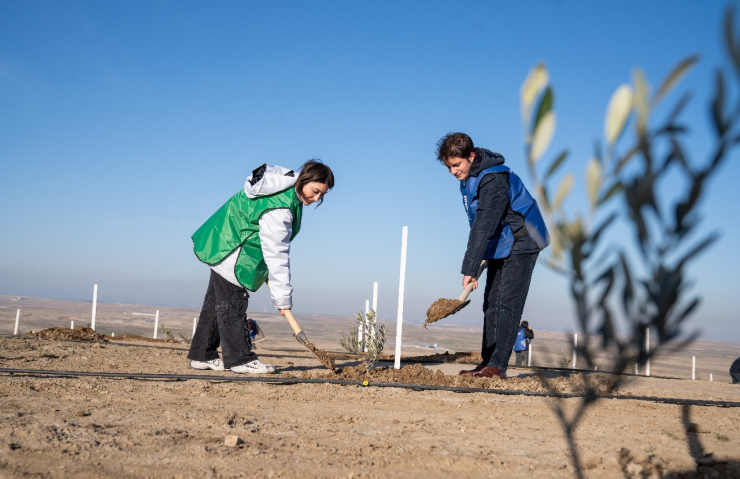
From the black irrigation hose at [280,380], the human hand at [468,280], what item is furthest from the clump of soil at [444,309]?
the black irrigation hose at [280,380]

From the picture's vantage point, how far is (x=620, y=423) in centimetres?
311

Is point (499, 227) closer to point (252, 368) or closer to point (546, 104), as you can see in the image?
point (252, 368)

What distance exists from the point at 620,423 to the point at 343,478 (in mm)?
1876

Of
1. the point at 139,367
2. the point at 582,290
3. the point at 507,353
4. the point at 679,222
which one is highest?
the point at 679,222

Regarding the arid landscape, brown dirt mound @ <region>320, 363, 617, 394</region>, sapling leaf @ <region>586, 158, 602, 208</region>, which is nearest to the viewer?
sapling leaf @ <region>586, 158, 602, 208</region>

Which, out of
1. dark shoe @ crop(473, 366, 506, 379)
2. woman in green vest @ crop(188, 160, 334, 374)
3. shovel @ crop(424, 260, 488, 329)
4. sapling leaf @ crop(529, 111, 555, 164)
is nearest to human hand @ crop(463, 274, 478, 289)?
shovel @ crop(424, 260, 488, 329)

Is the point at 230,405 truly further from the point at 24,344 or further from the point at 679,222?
the point at 24,344

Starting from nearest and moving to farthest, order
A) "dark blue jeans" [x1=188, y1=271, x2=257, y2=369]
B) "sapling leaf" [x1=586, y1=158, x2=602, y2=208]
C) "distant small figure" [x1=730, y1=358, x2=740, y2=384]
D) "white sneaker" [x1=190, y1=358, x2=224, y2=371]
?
"sapling leaf" [x1=586, y1=158, x2=602, y2=208]
"dark blue jeans" [x1=188, y1=271, x2=257, y2=369]
"white sneaker" [x1=190, y1=358, x2=224, y2=371]
"distant small figure" [x1=730, y1=358, x2=740, y2=384]

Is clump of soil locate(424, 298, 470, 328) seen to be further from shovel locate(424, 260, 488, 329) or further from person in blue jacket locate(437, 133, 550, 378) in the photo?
person in blue jacket locate(437, 133, 550, 378)

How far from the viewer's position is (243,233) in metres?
4.47

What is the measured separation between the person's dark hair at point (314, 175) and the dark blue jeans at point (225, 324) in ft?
3.36

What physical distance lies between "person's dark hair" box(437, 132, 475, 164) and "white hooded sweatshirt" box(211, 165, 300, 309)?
3.89ft

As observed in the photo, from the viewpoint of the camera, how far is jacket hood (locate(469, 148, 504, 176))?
4332 mm

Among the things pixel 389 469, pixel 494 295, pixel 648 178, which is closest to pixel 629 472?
pixel 389 469
